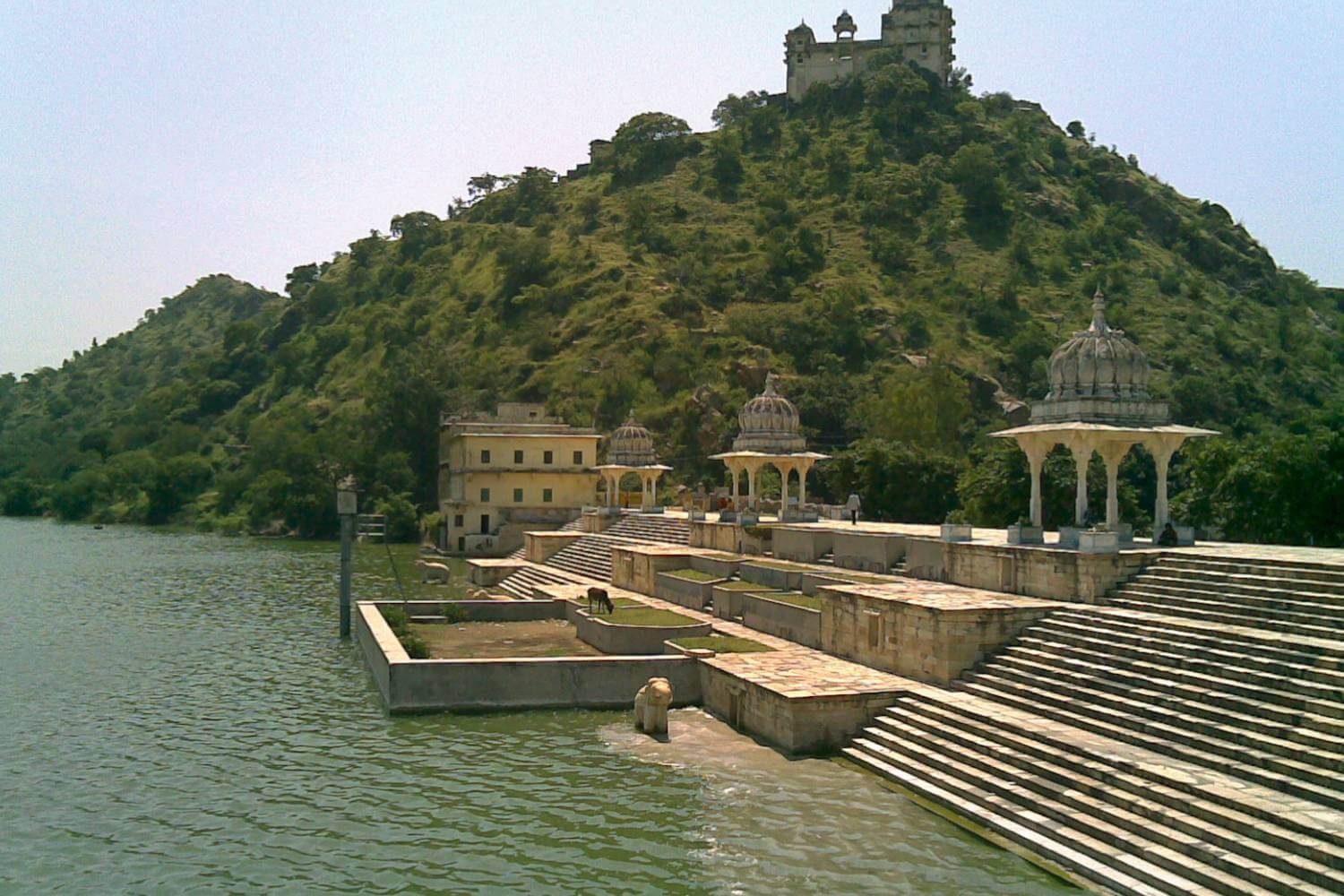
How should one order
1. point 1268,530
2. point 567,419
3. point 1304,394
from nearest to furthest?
1. point 1268,530
2. point 567,419
3. point 1304,394

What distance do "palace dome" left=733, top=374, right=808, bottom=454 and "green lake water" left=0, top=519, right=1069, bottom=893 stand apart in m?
17.0

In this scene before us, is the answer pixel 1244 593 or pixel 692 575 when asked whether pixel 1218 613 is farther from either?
pixel 692 575

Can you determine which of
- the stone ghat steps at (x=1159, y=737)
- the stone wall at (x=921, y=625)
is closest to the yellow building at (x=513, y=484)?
the stone wall at (x=921, y=625)

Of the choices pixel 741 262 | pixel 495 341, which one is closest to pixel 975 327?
pixel 741 262

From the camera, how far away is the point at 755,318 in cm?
8044

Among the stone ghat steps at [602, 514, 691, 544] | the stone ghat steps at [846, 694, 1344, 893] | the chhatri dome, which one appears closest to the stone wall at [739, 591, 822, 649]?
the stone ghat steps at [846, 694, 1344, 893]

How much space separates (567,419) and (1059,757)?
60.0 m

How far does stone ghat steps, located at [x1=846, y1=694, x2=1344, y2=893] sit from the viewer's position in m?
11.4

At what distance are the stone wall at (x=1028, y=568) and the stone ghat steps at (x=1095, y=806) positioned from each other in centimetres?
378

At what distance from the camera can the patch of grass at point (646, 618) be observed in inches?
1047

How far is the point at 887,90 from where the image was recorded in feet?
355

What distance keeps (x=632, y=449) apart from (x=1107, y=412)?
31889 millimetres

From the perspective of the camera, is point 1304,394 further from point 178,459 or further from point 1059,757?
point 178,459

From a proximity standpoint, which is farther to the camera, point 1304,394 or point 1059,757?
point 1304,394
